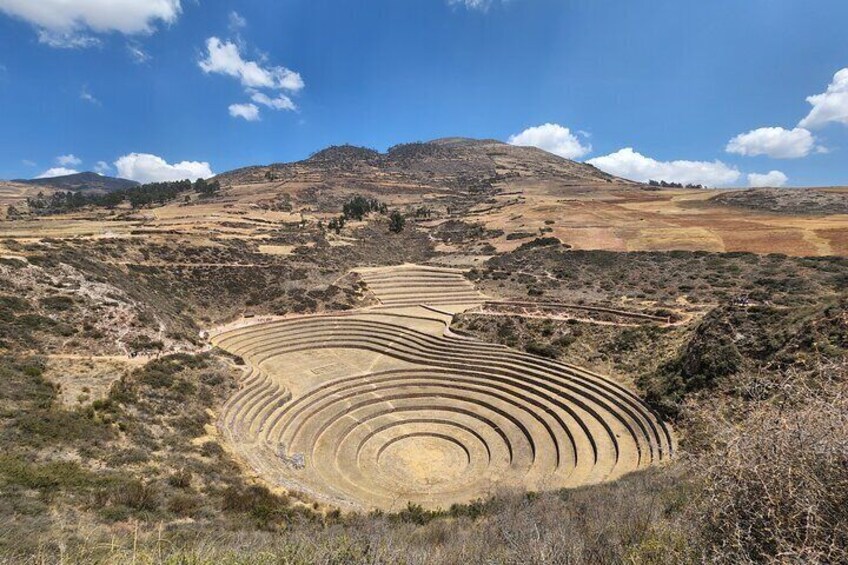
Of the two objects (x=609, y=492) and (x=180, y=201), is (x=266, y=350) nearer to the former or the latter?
(x=609, y=492)

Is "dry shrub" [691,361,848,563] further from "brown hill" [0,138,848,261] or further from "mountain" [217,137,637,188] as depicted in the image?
"mountain" [217,137,637,188]

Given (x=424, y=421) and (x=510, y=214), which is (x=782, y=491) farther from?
(x=510, y=214)

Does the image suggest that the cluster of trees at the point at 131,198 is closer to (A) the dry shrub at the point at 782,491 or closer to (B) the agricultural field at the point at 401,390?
(B) the agricultural field at the point at 401,390

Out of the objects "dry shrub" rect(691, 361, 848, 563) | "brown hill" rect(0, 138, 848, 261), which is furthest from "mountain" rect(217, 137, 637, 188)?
"dry shrub" rect(691, 361, 848, 563)

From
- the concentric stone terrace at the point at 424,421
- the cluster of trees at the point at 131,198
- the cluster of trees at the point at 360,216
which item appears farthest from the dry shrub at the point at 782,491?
the cluster of trees at the point at 131,198

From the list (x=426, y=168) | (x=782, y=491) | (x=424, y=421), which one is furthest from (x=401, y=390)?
(x=426, y=168)

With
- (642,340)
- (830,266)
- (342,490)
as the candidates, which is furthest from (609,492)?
(830,266)
